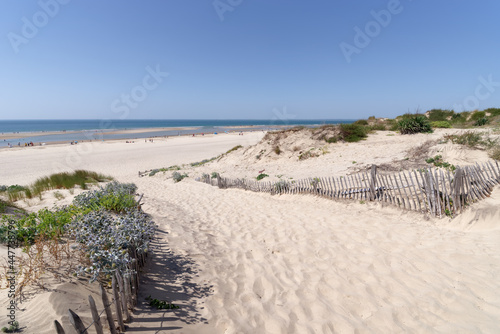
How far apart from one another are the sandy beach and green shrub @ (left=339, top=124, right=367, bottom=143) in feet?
30.9

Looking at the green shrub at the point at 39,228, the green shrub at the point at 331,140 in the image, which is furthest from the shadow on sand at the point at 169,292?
the green shrub at the point at 331,140

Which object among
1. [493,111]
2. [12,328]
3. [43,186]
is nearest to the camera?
[12,328]

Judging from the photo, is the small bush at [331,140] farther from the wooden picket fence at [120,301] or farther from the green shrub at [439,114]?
the green shrub at [439,114]

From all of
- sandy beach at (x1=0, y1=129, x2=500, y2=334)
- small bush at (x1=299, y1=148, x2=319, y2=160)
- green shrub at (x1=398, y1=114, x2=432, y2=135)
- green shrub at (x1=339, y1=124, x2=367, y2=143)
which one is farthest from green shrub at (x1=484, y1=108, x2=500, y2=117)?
sandy beach at (x1=0, y1=129, x2=500, y2=334)

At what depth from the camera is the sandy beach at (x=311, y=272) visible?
3.28 m

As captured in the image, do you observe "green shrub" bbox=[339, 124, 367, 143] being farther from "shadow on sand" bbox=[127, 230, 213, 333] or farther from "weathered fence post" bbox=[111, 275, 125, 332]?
"weathered fence post" bbox=[111, 275, 125, 332]

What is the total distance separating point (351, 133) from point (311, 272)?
55.6 feet

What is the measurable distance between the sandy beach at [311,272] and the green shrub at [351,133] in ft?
30.9

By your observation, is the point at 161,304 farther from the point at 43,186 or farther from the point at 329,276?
the point at 43,186

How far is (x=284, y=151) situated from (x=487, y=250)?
1477cm

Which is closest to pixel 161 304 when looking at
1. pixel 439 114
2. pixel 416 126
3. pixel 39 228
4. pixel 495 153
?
pixel 39 228

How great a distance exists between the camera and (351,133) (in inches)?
760

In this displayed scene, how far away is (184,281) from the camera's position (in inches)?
164

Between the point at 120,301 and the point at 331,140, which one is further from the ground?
the point at 331,140
